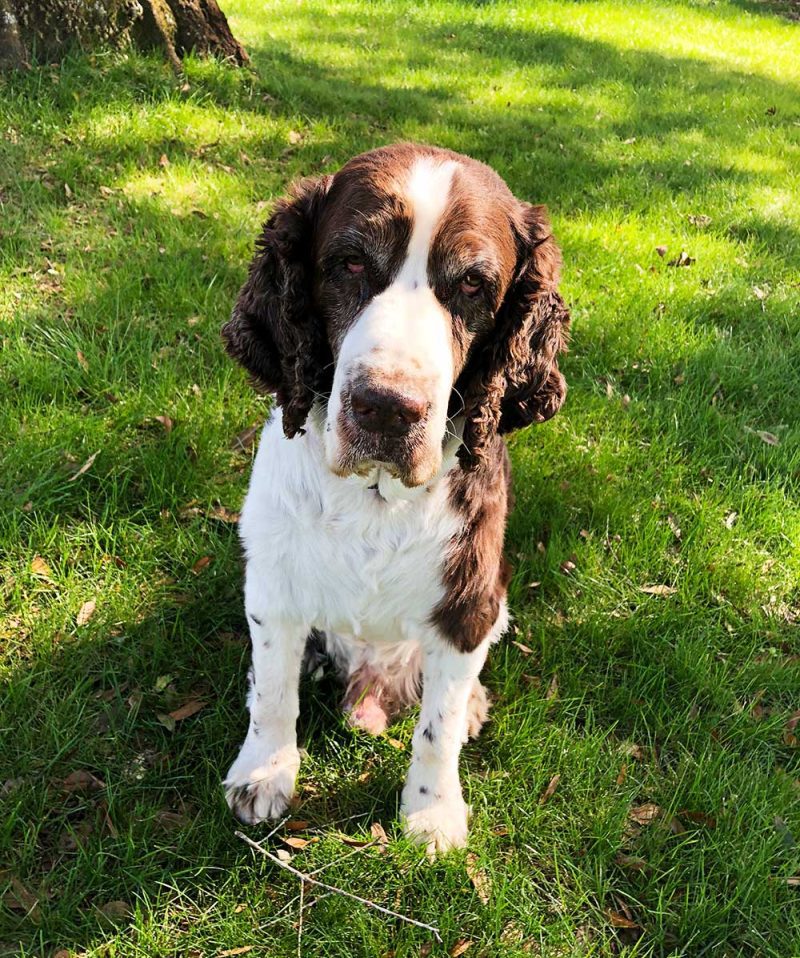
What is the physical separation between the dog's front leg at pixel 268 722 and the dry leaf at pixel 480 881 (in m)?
0.68

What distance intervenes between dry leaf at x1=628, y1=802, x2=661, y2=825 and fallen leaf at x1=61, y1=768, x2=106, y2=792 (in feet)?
6.17

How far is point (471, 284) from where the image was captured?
2.33 m

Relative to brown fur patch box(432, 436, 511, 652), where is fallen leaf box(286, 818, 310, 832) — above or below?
below

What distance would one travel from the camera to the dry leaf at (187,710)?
2.99 meters

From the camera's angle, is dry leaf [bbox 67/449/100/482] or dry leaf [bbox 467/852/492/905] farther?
dry leaf [bbox 67/449/100/482]

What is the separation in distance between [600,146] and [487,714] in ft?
22.0

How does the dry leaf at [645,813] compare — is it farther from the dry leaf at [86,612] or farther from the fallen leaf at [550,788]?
the dry leaf at [86,612]

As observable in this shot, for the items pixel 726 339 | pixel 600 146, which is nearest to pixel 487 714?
pixel 726 339

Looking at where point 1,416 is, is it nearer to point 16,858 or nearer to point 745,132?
point 16,858

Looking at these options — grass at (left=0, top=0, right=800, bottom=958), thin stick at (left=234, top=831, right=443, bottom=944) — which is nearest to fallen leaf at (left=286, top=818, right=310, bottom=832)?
grass at (left=0, top=0, right=800, bottom=958)

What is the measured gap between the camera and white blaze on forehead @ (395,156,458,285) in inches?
87.2

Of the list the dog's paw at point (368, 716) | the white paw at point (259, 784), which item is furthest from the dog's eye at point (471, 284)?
the white paw at point (259, 784)

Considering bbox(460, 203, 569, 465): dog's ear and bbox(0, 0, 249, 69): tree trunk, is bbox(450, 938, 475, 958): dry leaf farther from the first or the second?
bbox(0, 0, 249, 69): tree trunk

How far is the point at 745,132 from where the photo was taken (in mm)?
8992
